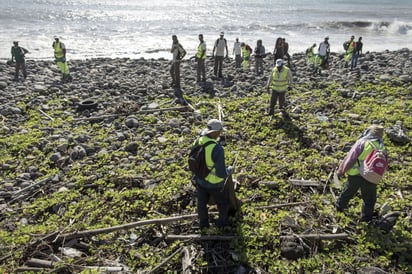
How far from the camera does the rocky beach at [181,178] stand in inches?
228

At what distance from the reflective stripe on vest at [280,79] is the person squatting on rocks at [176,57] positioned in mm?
5341

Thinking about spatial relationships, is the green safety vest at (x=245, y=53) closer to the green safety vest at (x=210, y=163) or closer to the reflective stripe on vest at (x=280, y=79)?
the reflective stripe on vest at (x=280, y=79)

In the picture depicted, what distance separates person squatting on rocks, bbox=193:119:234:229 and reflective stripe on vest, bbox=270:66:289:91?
6031mm

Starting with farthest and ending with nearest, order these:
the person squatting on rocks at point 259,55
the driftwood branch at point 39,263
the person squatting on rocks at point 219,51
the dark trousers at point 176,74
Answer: the person squatting on rocks at point 259,55, the person squatting on rocks at point 219,51, the dark trousers at point 176,74, the driftwood branch at point 39,263

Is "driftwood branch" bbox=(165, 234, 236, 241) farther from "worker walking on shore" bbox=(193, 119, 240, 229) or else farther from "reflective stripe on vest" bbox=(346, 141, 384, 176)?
"reflective stripe on vest" bbox=(346, 141, 384, 176)

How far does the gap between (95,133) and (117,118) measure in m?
1.36

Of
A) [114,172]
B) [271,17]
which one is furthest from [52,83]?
[271,17]

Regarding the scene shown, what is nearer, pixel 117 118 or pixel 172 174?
pixel 172 174

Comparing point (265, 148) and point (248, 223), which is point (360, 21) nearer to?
point (265, 148)

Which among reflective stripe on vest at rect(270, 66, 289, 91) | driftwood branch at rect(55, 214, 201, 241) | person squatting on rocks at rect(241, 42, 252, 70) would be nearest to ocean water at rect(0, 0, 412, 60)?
person squatting on rocks at rect(241, 42, 252, 70)

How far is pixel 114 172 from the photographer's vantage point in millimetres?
8453

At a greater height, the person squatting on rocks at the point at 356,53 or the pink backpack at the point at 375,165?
the person squatting on rocks at the point at 356,53

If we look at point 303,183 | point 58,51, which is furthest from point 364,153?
point 58,51

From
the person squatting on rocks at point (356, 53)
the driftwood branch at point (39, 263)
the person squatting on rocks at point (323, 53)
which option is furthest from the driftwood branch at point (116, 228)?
the person squatting on rocks at point (356, 53)
